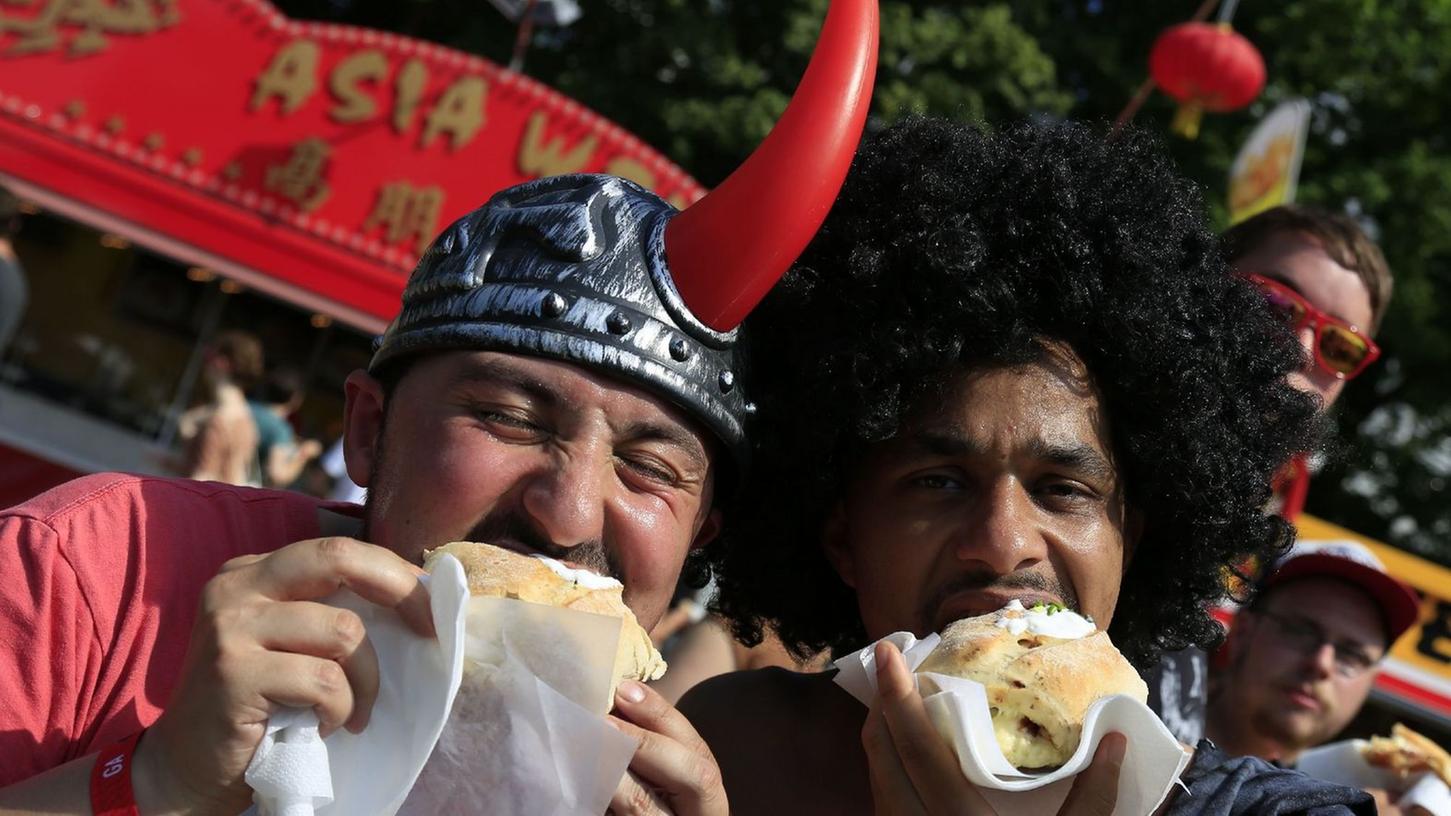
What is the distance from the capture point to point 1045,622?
2012mm

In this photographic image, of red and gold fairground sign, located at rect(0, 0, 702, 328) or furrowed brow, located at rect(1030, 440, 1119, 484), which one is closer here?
furrowed brow, located at rect(1030, 440, 1119, 484)

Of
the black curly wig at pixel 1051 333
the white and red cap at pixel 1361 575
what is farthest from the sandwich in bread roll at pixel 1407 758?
the black curly wig at pixel 1051 333

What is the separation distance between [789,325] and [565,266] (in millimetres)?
620

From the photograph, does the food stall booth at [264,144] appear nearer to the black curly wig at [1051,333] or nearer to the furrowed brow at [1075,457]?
the black curly wig at [1051,333]

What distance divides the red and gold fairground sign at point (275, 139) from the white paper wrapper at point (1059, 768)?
29.9ft

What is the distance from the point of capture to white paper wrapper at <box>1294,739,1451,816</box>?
11.9ft

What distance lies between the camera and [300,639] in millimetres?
1596

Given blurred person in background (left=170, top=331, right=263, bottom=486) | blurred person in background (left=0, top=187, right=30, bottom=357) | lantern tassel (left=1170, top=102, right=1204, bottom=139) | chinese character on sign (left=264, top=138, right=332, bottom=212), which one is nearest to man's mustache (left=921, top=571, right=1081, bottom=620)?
blurred person in background (left=0, top=187, right=30, bottom=357)

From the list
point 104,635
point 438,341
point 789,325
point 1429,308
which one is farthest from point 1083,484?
point 1429,308

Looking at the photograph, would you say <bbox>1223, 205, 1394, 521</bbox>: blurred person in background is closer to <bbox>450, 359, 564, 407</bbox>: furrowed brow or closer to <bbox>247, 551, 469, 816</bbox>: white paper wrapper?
<bbox>450, 359, 564, 407</bbox>: furrowed brow

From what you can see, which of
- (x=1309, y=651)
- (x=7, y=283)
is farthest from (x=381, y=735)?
(x=7, y=283)

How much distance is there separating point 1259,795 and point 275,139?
10.3 metres

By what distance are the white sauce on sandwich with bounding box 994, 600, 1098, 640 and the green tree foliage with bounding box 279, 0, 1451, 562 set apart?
14984 millimetres

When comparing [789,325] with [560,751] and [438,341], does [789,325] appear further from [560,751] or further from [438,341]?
[560,751]
